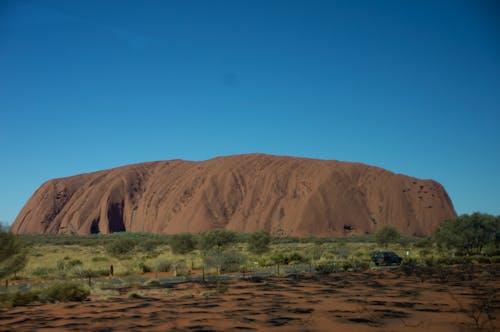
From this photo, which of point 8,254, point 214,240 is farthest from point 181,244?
point 8,254

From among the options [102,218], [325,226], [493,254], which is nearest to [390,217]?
[325,226]

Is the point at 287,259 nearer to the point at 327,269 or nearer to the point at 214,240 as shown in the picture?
the point at 214,240

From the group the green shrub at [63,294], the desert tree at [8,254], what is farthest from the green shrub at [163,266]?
the green shrub at [63,294]

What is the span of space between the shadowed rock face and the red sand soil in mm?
54013

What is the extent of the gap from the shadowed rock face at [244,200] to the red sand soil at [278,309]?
54013 mm

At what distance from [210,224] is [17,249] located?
5711 cm

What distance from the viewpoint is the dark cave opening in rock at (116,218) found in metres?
90.8

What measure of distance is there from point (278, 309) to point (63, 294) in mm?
8319

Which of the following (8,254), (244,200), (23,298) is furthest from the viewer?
(244,200)

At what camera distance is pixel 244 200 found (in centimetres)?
8294

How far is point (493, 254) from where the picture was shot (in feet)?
117

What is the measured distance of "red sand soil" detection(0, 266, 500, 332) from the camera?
11555mm

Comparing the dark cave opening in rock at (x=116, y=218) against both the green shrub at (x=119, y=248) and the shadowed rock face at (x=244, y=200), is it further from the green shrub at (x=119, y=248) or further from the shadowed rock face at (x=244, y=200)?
the green shrub at (x=119, y=248)

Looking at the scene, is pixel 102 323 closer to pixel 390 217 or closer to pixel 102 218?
pixel 390 217
